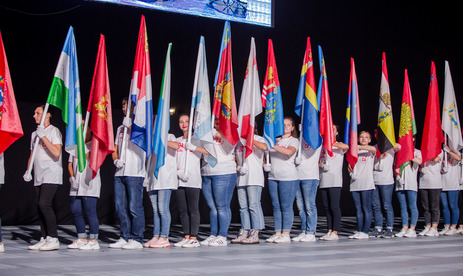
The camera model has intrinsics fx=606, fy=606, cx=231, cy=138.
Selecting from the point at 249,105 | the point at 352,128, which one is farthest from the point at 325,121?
the point at 249,105

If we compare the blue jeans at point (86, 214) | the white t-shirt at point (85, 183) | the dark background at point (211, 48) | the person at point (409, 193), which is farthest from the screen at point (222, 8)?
the blue jeans at point (86, 214)

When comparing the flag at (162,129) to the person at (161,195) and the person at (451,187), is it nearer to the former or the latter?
the person at (161,195)

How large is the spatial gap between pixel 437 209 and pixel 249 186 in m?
3.59

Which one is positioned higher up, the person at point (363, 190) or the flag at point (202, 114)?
the flag at point (202, 114)

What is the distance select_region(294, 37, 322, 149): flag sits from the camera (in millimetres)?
8008

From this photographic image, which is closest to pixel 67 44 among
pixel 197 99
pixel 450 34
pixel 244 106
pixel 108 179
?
pixel 197 99

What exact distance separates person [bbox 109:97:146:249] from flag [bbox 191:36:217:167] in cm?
73

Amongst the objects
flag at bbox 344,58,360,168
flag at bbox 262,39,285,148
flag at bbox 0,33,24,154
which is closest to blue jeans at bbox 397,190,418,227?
flag at bbox 344,58,360,168

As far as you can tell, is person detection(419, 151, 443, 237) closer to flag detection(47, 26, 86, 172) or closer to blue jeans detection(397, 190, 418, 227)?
Answer: blue jeans detection(397, 190, 418, 227)

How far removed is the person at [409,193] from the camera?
8898mm

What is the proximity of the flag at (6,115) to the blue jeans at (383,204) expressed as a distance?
16.5 feet

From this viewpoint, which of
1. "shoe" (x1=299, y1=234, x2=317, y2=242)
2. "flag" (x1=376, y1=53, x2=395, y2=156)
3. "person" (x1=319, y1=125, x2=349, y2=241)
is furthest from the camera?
"flag" (x1=376, y1=53, x2=395, y2=156)

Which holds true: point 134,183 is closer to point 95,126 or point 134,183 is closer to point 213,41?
point 95,126

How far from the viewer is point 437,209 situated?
365 inches
